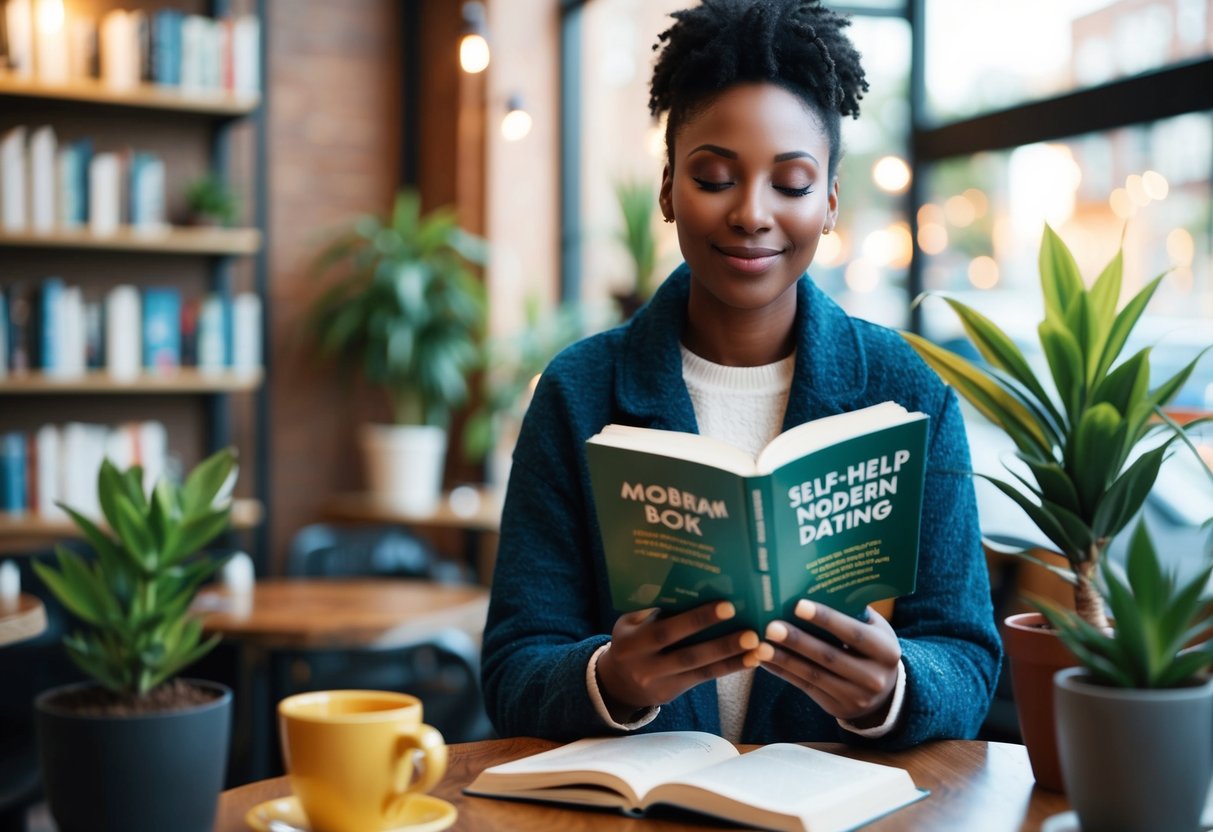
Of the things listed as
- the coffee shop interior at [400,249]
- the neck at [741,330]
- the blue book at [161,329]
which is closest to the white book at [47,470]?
the coffee shop interior at [400,249]

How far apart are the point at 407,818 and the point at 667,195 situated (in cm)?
78

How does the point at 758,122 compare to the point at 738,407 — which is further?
the point at 738,407

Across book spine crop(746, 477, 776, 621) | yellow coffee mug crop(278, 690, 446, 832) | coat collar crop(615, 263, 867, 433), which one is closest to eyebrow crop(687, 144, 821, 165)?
coat collar crop(615, 263, 867, 433)

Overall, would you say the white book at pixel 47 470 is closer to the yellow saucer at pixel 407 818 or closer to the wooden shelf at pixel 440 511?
the wooden shelf at pixel 440 511

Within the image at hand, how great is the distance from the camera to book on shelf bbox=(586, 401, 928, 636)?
3.35 ft

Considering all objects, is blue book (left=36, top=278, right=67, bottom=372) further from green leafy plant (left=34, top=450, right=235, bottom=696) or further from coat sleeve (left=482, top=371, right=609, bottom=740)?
green leafy plant (left=34, top=450, right=235, bottom=696)

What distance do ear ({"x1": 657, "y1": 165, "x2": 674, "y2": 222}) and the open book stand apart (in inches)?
23.7

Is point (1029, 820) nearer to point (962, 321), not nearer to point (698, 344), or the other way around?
point (962, 321)

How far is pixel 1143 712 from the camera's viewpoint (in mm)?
903

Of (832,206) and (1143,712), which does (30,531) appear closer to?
(832,206)

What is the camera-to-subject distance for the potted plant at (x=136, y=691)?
0.94 metres

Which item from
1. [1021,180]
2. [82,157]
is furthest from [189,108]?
[1021,180]

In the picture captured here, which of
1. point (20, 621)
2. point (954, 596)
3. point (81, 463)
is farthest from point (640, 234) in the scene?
point (954, 596)

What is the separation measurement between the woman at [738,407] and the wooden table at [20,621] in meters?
1.03
